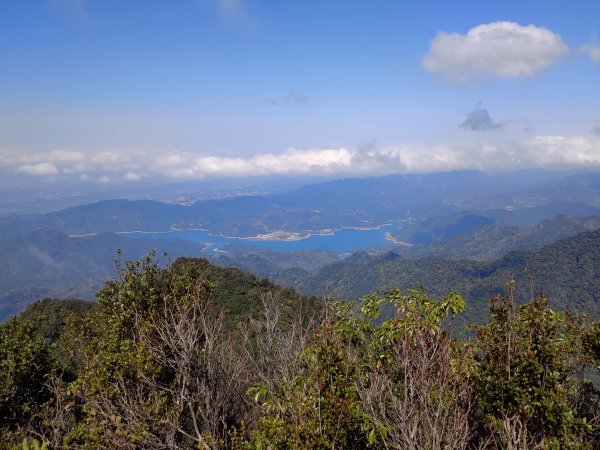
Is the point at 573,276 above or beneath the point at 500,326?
beneath

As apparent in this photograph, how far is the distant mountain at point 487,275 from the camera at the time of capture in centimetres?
10575

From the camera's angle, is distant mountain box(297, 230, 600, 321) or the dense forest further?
distant mountain box(297, 230, 600, 321)

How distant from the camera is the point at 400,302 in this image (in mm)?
7039

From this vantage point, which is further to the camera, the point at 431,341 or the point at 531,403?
the point at 431,341

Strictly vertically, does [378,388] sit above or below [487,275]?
above

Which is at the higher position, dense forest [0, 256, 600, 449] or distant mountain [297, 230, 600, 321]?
dense forest [0, 256, 600, 449]

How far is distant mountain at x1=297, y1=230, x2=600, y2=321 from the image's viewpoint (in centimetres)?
10575

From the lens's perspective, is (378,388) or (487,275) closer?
(378,388)

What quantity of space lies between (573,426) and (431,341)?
2.15 m

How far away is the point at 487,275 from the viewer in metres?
135

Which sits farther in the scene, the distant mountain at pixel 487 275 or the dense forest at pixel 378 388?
the distant mountain at pixel 487 275

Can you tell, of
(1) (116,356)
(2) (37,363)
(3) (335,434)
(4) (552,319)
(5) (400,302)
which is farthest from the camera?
(2) (37,363)

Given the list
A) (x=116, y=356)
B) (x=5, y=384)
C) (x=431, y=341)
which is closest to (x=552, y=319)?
(x=431, y=341)

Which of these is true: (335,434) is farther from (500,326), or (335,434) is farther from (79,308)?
(79,308)
